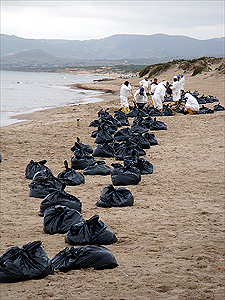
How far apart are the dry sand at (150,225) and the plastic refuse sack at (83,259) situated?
7 centimetres

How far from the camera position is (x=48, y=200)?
5.05 meters

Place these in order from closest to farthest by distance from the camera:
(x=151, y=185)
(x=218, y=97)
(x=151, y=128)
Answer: (x=151, y=185) < (x=151, y=128) < (x=218, y=97)

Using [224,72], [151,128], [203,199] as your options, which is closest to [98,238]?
[203,199]

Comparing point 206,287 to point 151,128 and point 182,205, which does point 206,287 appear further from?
point 151,128

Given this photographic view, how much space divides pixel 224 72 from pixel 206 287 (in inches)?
1151

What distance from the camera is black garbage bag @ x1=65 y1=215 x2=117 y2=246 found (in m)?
3.91

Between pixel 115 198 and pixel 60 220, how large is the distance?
1242 mm

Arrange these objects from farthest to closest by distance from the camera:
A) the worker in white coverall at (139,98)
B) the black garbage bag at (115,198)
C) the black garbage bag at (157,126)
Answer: the worker in white coverall at (139,98) → the black garbage bag at (157,126) → the black garbage bag at (115,198)

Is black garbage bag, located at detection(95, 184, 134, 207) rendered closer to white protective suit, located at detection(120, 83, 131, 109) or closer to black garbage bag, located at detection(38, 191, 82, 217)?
black garbage bag, located at detection(38, 191, 82, 217)

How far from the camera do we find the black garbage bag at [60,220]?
449 cm

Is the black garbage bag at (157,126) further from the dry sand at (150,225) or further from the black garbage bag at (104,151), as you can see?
the black garbage bag at (104,151)

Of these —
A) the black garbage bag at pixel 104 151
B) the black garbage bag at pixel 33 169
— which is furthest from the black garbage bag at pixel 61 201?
the black garbage bag at pixel 104 151

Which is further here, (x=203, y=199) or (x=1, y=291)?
(x=203, y=199)

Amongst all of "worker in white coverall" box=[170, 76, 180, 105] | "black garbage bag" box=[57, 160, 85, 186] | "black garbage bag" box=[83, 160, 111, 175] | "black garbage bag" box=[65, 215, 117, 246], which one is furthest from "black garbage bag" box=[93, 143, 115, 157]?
"worker in white coverall" box=[170, 76, 180, 105]
